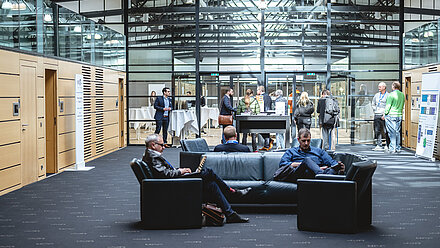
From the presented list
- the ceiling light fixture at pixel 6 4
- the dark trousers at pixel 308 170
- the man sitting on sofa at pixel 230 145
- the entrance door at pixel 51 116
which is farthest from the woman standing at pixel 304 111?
the ceiling light fixture at pixel 6 4

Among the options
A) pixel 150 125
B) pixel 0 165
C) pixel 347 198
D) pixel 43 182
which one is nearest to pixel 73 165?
pixel 43 182

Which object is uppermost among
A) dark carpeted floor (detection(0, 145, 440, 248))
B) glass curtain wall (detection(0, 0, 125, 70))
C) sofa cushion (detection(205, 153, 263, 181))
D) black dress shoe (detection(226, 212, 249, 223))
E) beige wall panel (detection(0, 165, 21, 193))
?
glass curtain wall (detection(0, 0, 125, 70))

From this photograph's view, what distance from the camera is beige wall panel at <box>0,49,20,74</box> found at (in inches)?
333

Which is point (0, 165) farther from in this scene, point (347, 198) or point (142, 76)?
point (142, 76)

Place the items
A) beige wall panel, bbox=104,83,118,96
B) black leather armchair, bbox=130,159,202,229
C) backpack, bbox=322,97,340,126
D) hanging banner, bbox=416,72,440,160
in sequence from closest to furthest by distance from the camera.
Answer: black leather armchair, bbox=130,159,202,229, hanging banner, bbox=416,72,440,160, backpack, bbox=322,97,340,126, beige wall panel, bbox=104,83,118,96

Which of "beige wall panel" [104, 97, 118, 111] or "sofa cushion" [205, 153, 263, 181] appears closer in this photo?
"sofa cushion" [205, 153, 263, 181]

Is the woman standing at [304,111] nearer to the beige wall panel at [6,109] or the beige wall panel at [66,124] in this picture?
the beige wall panel at [66,124]

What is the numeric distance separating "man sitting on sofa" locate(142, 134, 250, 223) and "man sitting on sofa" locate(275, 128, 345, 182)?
36.1 inches

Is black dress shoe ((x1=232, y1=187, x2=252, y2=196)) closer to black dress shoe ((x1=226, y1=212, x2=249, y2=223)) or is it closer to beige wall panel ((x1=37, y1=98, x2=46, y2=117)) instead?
black dress shoe ((x1=226, y1=212, x2=249, y2=223))

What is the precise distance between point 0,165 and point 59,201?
1174 millimetres

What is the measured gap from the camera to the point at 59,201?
7.98m

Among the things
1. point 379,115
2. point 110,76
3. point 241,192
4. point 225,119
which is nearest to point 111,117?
point 110,76

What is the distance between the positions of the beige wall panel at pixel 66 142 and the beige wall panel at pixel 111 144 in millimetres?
2749

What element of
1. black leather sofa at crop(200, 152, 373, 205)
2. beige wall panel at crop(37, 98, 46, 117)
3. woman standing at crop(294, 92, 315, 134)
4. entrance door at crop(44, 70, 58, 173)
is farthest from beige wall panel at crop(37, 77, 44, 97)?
woman standing at crop(294, 92, 315, 134)
